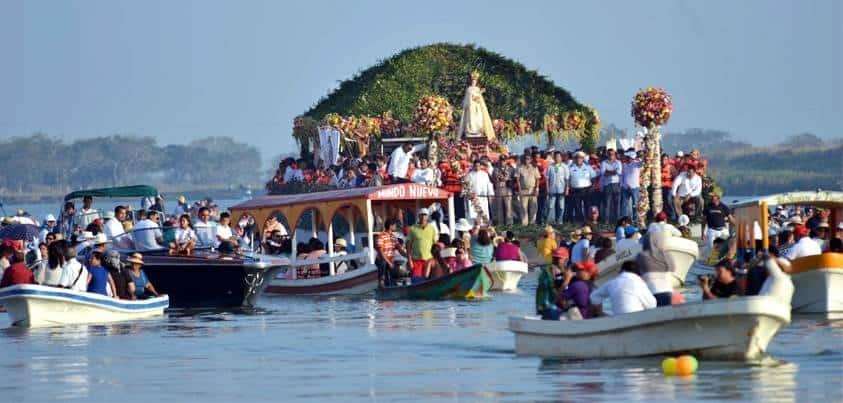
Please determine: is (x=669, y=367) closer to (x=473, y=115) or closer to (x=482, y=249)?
(x=482, y=249)

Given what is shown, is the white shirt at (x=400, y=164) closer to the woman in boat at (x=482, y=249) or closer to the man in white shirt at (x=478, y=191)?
the man in white shirt at (x=478, y=191)

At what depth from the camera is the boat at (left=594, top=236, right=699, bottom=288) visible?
110 ft

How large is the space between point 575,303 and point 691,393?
3948 millimetres

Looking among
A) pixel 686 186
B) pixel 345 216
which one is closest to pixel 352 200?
pixel 345 216

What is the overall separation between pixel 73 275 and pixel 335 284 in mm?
9050

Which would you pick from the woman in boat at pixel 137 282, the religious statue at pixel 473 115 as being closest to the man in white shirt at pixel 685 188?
the religious statue at pixel 473 115

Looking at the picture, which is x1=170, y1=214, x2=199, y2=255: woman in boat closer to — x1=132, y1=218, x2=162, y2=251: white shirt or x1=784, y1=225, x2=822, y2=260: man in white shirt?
x1=132, y1=218, x2=162, y2=251: white shirt

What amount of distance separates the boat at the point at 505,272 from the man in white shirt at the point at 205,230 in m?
5.40

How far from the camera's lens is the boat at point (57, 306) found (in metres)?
29.8

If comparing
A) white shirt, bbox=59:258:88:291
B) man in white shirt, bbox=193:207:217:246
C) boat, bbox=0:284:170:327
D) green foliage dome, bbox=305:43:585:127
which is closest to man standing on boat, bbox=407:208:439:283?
man in white shirt, bbox=193:207:217:246

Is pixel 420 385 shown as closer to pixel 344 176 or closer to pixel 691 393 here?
pixel 691 393

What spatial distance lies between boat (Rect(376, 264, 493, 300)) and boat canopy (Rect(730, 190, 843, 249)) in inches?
237

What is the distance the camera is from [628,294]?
70.4 ft

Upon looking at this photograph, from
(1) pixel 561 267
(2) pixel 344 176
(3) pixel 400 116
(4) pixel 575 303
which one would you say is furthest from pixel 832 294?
(3) pixel 400 116
